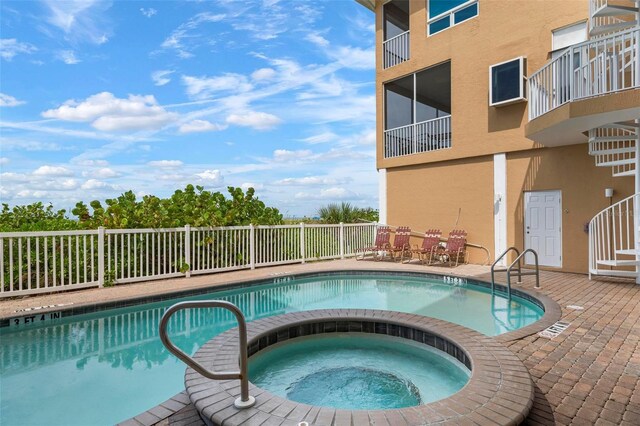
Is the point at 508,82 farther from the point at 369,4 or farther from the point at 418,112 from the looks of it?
the point at 369,4

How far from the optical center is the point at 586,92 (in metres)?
6.61

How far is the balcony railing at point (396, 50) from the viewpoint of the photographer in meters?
12.3

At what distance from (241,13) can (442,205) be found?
8.48 m

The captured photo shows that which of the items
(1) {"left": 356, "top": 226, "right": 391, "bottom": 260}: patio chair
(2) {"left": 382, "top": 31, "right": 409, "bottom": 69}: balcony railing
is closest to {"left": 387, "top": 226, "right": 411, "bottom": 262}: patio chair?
(1) {"left": 356, "top": 226, "right": 391, "bottom": 260}: patio chair

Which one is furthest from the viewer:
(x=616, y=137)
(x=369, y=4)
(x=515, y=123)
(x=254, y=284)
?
(x=369, y=4)

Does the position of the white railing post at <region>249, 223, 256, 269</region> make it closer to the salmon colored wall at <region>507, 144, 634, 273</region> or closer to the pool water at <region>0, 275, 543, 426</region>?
the pool water at <region>0, 275, 543, 426</region>

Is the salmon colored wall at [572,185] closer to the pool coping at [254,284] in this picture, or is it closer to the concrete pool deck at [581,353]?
the concrete pool deck at [581,353]

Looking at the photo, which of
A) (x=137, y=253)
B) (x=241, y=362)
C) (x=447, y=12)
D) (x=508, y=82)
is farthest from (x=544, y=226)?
(x=137, y=253)

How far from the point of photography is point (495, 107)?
987cm

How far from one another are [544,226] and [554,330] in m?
5.84

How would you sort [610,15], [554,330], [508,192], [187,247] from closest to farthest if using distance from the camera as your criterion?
1. [554,330]
2. [610,15]
3. [187,247]
4. [508,192]

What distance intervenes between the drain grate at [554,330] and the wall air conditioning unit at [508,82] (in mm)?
6645

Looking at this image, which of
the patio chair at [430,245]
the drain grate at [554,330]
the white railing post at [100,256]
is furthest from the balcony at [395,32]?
the white railing post at [100,256]

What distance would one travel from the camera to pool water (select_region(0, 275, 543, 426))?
→ 3.30 m
